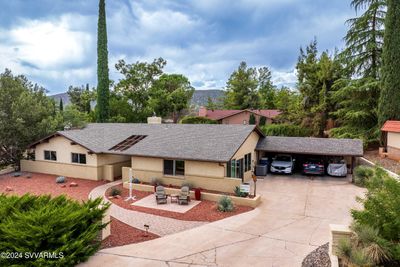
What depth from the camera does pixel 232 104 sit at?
2537 inches

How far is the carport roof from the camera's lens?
21020 millimetres

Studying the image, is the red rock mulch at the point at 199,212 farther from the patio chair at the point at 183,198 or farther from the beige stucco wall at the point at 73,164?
the beige stucco wall at the point at 73,164

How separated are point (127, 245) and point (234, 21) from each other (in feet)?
59.0

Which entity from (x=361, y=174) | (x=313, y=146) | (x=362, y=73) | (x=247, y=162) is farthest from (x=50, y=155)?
(x=362, y=73)

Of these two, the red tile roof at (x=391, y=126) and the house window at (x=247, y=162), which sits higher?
the red tile roof at (x=391, y=126)

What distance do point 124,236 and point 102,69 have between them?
34.6 m

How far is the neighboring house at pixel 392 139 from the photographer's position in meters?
23.3

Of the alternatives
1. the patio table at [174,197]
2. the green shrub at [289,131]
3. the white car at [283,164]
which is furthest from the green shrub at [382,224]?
the green shrub at [289,131]

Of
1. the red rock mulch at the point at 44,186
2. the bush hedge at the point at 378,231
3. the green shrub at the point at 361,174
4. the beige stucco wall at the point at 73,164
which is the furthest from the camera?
the beige stucco wall at the point at 73,164

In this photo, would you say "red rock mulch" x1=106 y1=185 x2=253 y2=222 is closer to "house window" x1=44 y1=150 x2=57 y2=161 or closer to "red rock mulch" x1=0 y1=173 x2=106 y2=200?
"red rock mulch" x1=0 y1=173 x2=106 y2=200

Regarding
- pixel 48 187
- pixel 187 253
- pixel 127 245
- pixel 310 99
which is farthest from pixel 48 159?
pixel 310 99

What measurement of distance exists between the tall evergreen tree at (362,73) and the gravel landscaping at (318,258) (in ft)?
74.4

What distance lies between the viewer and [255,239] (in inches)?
429

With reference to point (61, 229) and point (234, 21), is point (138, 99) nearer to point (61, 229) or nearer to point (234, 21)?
point (234, 21)
